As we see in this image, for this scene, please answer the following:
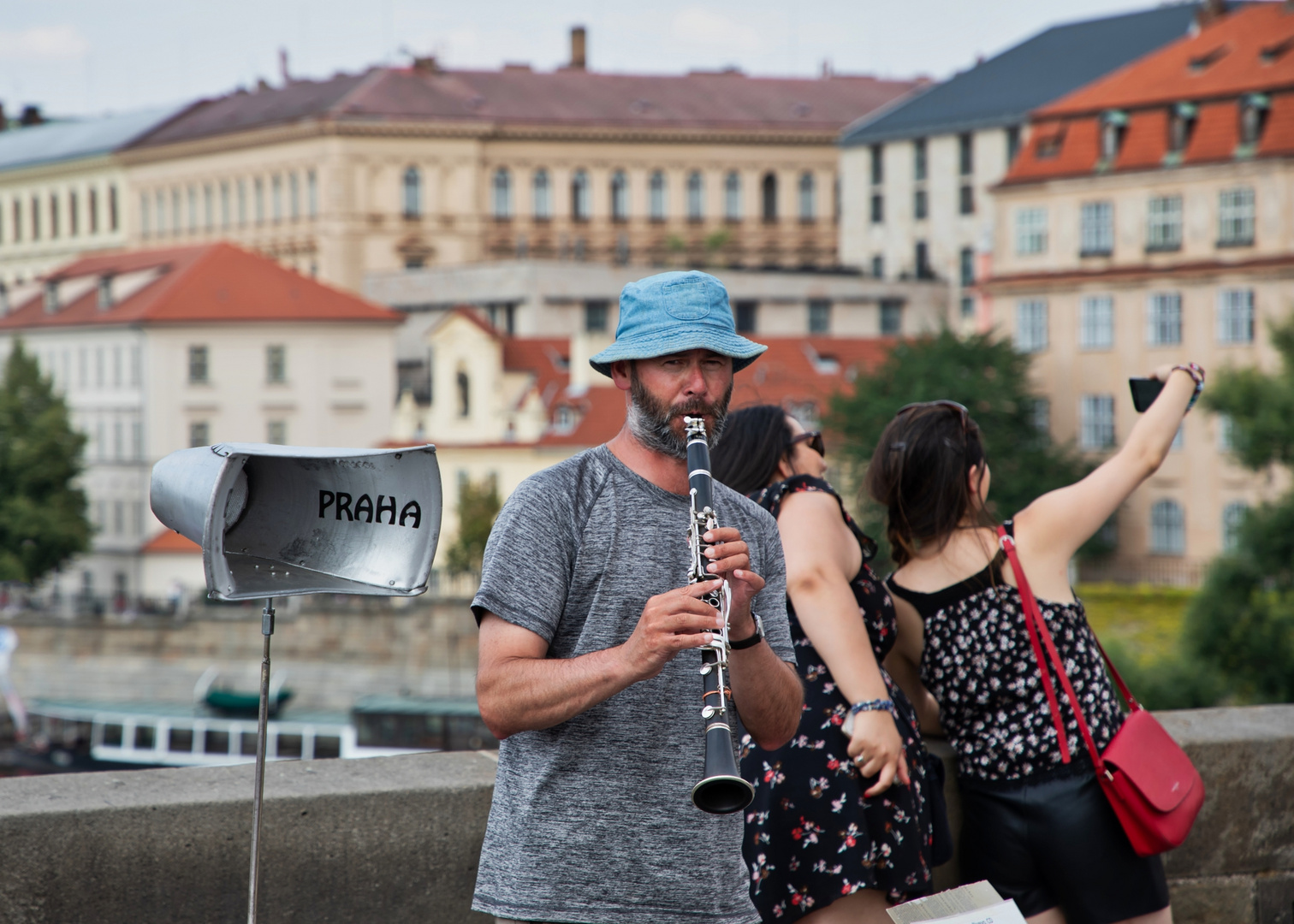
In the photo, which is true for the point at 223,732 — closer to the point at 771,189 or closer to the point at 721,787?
the point at 721,787

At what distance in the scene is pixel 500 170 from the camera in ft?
307

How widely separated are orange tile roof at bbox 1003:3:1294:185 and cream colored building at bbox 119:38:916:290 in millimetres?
32839

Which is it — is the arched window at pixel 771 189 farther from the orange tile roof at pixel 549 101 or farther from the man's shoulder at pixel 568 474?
the man's shoulder at pixel 568 474

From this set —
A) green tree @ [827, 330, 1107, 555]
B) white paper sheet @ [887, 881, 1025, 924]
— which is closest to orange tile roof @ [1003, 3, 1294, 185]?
green tree @ [827, 330, 1107, 555]

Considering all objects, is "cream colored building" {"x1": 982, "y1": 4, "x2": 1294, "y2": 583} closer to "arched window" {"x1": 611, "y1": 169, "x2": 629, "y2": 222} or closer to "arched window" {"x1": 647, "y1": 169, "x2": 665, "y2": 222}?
"arched window" {"x1": 647, "y1": 169, "x2": 665, "y2": 222}

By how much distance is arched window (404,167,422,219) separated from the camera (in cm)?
9150

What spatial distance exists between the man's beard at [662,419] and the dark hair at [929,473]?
0.97m

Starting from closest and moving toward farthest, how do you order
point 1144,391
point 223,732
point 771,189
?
point 1144,391, point 223,732, point 771,189

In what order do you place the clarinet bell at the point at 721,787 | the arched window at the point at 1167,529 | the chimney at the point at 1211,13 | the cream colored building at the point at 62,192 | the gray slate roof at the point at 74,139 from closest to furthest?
the clarinet bell at the point at 721,787 < the arched window at the point at 1167,529 < the chimney at the point at 1211,13 < the cream colored building at the point at 62,192 < the gray slate roof at the point at 74,139

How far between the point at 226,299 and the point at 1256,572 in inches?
1822

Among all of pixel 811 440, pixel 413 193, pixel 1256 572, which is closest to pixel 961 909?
pixel 811 440

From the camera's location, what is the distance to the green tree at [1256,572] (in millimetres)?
36562

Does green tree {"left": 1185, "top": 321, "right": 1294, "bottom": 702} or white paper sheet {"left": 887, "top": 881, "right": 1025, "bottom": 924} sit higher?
white paper sheet {"left": 887, "top": 881, "right": 1025, "bottom": 924}

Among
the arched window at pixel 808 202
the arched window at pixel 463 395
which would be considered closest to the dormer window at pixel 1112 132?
the arched window at pixel 463 395
